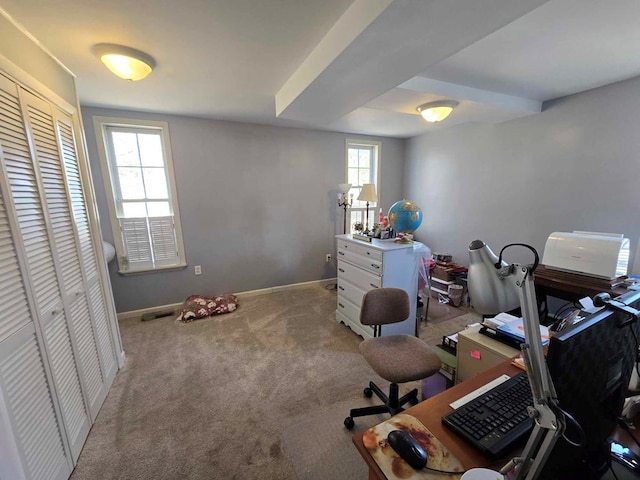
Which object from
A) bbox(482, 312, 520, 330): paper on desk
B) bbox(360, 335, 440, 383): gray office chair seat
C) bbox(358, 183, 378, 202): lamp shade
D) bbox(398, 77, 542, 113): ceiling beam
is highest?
bbox(398, 77, 542, 113): ceiling beam

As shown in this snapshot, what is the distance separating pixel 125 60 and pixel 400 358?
259cm

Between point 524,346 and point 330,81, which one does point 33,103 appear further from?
point 524,346

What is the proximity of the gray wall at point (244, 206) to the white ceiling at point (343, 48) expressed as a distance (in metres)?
A: 0.76

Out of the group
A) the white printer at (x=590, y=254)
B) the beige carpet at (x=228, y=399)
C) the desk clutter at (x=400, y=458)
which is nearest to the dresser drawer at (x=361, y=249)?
the beige carpet at (x=228, y=399)

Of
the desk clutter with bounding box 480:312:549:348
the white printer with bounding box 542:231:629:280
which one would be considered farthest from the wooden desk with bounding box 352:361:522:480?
the white printer with bounding box 542:231:629:280

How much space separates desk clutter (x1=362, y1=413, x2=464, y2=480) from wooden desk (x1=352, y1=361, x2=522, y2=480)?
0.05ft

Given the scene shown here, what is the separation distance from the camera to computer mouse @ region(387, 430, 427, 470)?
2.36 ft

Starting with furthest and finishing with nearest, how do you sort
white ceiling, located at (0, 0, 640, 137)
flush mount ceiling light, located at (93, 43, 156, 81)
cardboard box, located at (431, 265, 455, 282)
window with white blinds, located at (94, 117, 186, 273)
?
1. cardboard box, located at (431, 265, 455, 282)
2. window with white blinds, located at (94, 117, 186, 273)
3. flush mount ceiling light, located at (93, 43, 156, 81)
4. white ceiling, located at (0, 0, 640, 137)

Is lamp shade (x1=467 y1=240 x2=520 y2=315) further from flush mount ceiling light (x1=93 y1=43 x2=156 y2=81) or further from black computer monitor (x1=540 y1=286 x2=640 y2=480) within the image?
flush mount ceiling light (x1=93 y1=43 x2=156 y2=81)

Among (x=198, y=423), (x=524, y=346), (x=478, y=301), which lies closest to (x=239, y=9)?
(x=478, y=301)

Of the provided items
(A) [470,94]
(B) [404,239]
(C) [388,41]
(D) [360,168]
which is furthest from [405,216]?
(D) [360,168]

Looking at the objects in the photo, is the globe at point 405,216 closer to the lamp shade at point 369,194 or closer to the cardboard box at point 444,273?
the lamp shade at point 369,194

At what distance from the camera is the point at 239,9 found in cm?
133

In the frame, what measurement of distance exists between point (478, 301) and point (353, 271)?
6.62 ft
